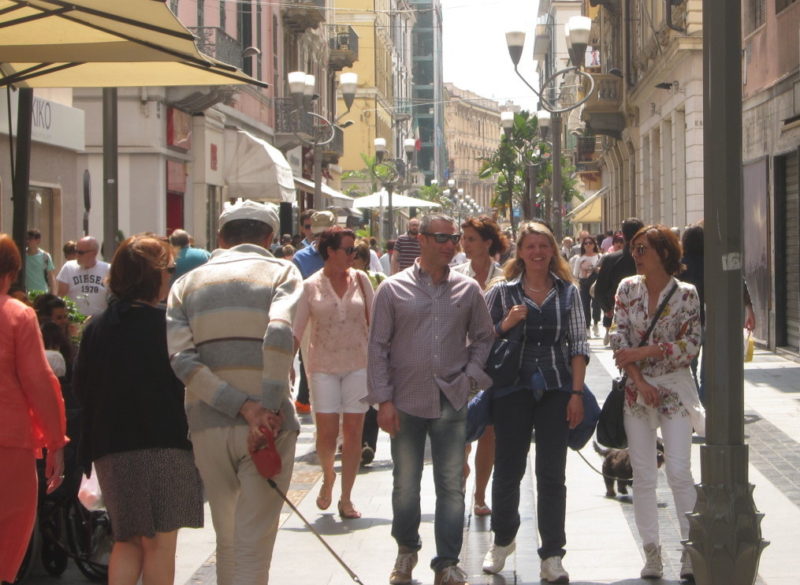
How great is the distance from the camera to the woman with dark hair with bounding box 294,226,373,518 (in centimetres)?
894

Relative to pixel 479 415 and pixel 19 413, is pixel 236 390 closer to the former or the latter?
pixel 19 413

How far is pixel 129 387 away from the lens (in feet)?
18.7

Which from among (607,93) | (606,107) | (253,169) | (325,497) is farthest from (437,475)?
(606,107)

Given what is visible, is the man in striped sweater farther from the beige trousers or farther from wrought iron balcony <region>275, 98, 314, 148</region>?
wrought iron balcony <region>275, 98, 314, 148</region>

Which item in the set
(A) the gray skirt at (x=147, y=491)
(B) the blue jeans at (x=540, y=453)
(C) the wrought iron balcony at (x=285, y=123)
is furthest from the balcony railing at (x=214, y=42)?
(A) the gray skirt at (x=147, y=491)

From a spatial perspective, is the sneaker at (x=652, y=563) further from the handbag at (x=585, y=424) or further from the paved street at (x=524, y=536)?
the handbag at (x=585, y=424)

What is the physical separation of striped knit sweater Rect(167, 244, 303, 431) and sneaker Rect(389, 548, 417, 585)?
1.44 m

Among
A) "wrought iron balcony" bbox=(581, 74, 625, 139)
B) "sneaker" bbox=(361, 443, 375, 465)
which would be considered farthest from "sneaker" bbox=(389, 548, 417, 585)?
"wrought iron balcony" bbox=(581, 74, 625, 139)

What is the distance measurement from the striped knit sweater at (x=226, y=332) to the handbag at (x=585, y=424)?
177 centimetres

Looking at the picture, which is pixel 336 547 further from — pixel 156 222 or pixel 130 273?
pixel 156 222

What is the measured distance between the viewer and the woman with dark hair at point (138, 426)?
565cm

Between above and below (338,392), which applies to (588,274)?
above

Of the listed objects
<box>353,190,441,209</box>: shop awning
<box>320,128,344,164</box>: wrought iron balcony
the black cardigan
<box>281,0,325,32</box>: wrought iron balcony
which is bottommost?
the black cardigan

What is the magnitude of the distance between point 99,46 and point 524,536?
137 inches
